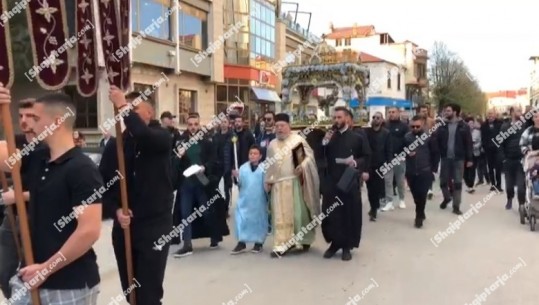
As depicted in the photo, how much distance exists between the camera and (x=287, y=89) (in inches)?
642

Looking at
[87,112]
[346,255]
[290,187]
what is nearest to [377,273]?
[346,255]

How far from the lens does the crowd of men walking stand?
2.85 metres

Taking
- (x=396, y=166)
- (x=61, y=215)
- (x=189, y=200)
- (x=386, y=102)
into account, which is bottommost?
(x=189, y=200)

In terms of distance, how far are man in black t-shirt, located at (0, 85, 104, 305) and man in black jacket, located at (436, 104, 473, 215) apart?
8.34 metres

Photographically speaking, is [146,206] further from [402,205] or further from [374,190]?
[402,205]

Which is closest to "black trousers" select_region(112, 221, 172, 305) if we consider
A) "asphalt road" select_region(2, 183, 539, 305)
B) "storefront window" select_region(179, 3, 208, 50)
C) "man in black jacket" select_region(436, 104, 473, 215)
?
"asphalt road" select_region(2, 183, 539, 305)

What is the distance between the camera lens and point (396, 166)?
10883 mm

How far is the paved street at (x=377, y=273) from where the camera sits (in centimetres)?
550

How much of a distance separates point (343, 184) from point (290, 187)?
2.28ft

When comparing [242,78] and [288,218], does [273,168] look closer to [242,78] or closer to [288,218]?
[288,218]

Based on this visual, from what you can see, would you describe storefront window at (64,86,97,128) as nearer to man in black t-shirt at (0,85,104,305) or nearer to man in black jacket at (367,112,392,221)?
man in black jacket at (367,112,392,221)

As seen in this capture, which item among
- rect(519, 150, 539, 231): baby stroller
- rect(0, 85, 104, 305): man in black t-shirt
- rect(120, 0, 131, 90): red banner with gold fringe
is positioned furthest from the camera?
rect(519, 150, 539, 231): baby stroller

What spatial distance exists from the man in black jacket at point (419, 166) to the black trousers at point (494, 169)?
12.0 ft

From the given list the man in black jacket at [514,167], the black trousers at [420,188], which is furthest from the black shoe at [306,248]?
the man in black jacket at [514,167]
